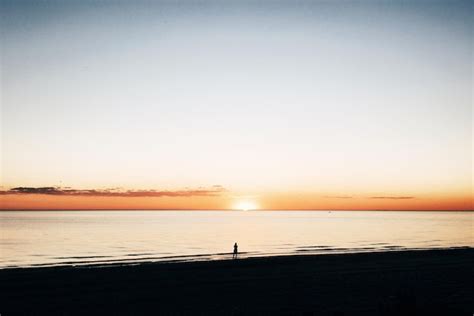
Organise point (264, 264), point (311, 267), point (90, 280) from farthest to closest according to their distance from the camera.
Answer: point (264, 264)
point (311, 267)
point (90, 280)

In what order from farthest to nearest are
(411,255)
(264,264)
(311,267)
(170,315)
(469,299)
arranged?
(411,255), (264,264), (311,267), (469,299), (170,315)

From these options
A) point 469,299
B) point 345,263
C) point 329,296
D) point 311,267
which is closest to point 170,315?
point 329,296

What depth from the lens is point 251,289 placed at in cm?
2845

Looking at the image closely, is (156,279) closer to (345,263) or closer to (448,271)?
(345,263)

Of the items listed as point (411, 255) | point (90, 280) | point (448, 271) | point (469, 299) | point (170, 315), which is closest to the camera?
point (170, 315)

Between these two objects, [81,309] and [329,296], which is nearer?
[81,309]

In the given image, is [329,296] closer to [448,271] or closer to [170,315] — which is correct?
[170,315]

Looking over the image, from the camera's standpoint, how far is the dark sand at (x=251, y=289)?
22.5 meters

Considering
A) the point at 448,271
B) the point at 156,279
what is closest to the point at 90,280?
the point at 156,279

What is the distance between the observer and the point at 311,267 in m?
38.8

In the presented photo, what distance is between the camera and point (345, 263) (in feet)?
138

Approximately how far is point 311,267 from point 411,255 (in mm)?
17330

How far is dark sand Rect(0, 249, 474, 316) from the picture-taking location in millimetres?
22469

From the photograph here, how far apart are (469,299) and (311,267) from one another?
1567cm
